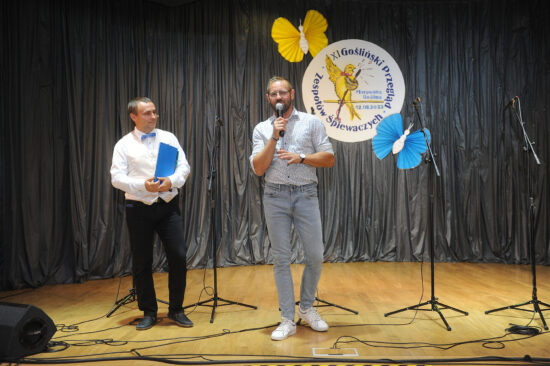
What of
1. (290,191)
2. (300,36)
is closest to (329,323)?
(290,191)

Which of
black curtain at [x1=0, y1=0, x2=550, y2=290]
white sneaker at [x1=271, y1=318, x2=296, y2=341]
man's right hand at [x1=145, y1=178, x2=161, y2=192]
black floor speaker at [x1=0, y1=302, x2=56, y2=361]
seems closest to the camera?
black floor speaker at [x1=0, y1=302, x2=56, y2=361]

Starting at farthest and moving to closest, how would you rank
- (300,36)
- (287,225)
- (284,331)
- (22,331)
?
(300,36)
(287,225)
(284,331)
(22,331)

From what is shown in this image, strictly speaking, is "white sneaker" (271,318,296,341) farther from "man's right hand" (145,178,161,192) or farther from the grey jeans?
"man's right hand" (145,178,161,192)

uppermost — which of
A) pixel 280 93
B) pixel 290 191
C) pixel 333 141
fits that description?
pixel 280 93

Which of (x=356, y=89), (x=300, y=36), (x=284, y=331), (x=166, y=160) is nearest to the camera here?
(x=284, y=331)

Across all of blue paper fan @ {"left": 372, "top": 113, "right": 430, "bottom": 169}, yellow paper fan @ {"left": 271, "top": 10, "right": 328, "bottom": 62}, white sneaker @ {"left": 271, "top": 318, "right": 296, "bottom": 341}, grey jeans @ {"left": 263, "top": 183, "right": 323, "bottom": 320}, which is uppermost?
yellow paper fan @ {"left": 271, "top": 10, "right": 328, "bottom": 62}

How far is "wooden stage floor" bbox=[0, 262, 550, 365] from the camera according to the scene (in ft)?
8.78

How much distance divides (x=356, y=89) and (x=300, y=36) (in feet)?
3.63

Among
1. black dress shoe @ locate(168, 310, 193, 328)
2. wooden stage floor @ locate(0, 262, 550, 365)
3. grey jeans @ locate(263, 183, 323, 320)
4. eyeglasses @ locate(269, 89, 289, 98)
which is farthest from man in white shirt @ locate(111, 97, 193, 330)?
eyeglasses @ locate(269, 89, 289, 98)

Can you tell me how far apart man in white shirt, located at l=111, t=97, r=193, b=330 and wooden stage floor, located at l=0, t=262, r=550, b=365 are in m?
0.22

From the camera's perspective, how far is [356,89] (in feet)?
20.9

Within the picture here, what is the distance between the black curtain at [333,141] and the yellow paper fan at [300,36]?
106 millimetres

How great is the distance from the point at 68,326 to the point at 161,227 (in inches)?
41.5

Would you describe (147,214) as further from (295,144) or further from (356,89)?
(356,89)
